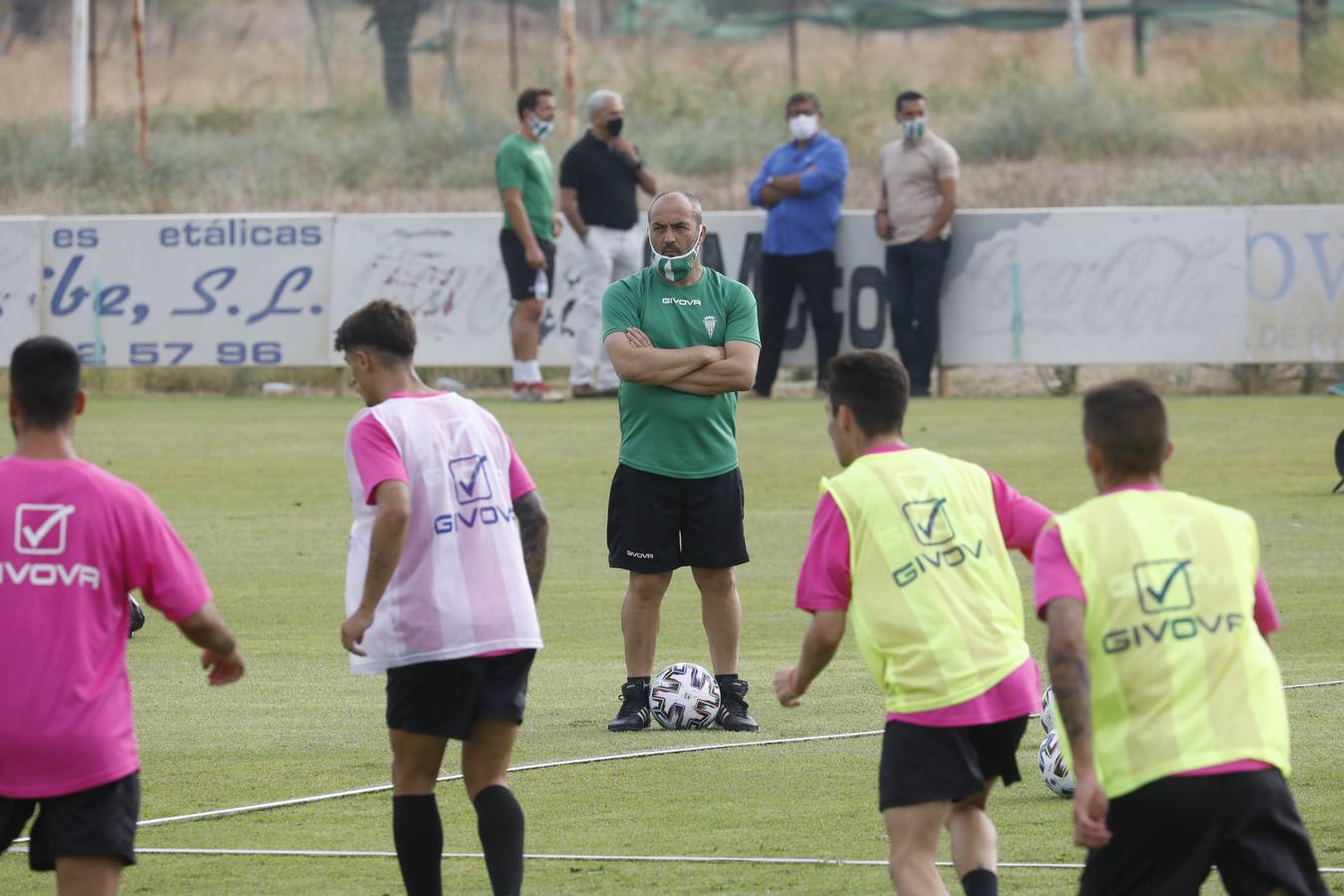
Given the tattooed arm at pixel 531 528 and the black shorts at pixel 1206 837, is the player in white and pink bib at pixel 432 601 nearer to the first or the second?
the tattooed arm at pixel 531 528

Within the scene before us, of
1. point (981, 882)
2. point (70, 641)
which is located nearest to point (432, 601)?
point (70, 641)

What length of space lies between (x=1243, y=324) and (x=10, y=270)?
11679 millimetres

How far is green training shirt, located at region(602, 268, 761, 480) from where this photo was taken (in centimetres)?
890

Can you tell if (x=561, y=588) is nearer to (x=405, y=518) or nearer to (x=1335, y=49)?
(x=405, y=518)

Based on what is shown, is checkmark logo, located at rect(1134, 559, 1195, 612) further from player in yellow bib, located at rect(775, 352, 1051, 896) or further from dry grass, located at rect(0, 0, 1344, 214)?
dry grass, located at rect(0, 0, 1344, 214)

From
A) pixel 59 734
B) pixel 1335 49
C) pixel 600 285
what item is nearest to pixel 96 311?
pixel 600 285

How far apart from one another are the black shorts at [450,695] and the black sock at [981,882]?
4.17 feet

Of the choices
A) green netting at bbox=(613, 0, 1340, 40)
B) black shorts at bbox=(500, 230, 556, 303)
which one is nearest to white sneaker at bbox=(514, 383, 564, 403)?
Result: black shorts at bbox=(500, 230, 556, 303)

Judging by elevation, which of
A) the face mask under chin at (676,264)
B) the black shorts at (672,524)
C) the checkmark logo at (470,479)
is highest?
the face mask under chin at (676,264)

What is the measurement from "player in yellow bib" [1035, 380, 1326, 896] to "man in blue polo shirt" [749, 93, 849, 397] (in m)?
15.6

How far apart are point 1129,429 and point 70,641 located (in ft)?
7.69

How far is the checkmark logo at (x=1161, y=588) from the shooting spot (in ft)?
15.7

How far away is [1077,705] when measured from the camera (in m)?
4.71

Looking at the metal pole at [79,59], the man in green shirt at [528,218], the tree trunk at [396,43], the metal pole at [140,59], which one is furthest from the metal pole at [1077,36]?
the man in green shirt at [528,218]
